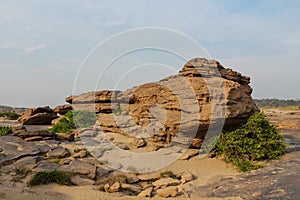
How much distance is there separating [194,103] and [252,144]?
2853mm

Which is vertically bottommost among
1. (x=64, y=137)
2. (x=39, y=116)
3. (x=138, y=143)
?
(x=138, y=143)

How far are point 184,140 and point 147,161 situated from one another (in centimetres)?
189

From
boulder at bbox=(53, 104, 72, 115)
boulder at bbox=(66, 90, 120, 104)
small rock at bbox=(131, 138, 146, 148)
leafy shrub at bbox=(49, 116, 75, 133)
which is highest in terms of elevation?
boulder at bbox=(66, 90, 120, 104)

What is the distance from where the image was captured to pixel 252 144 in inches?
472

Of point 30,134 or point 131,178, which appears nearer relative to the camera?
point 131,178

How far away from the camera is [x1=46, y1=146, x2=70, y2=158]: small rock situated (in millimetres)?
12573

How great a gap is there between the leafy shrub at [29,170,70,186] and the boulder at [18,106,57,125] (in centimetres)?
1194

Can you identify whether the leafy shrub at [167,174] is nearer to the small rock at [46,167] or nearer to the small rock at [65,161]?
the small rock at [65,161]

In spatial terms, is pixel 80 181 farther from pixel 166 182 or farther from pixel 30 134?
pixel 30 134

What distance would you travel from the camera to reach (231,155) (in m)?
12.1

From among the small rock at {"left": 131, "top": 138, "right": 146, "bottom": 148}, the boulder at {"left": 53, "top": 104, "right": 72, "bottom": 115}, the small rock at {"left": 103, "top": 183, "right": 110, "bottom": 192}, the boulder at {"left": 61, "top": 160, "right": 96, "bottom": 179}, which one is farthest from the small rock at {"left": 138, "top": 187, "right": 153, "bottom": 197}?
the boulder at {"left": 53, "top": 104, "right": 72, "bottom": 115}

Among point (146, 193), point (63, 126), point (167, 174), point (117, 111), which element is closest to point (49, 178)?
point (146, 193)

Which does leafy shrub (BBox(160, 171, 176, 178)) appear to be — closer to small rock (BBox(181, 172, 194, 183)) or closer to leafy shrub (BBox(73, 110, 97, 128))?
small rock (BBox(181, 172, 194, 183))

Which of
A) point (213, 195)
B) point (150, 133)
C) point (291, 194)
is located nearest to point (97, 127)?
point (150, 133)
